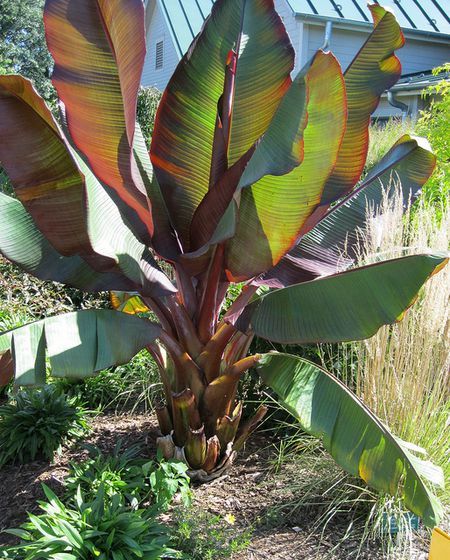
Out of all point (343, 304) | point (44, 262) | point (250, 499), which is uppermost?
point (44, 262)

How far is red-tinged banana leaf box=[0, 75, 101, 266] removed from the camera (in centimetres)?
250

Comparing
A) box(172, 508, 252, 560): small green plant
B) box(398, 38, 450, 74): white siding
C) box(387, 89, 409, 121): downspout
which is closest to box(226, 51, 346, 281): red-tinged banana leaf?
box(172, 508, 252, 560): small green plant

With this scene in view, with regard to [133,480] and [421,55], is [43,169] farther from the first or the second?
[421,55]

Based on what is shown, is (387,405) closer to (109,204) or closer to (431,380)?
(431,380)

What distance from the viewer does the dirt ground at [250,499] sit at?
302 cm

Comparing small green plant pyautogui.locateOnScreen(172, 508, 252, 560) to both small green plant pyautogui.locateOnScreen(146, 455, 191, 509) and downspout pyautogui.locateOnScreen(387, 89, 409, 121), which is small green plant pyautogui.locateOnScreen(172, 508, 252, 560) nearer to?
small green plant pyautogui.locateOnScreen(146, 455, 191, 509)

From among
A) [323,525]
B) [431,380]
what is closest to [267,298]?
[431,380]

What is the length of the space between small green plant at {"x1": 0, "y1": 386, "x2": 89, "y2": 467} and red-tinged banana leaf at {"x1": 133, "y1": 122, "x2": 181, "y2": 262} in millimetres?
1562

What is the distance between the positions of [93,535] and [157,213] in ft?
5.50

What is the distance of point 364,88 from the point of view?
134 inches

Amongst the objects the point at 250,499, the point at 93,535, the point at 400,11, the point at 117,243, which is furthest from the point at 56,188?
the point at 400,11

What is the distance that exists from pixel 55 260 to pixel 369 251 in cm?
173

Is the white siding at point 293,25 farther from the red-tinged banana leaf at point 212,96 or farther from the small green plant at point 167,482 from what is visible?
the small green plant at point 167,482

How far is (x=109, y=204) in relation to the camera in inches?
111
